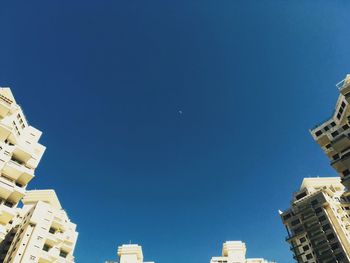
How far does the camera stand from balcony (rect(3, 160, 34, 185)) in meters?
57.4

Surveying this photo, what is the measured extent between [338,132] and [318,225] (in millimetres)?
29481

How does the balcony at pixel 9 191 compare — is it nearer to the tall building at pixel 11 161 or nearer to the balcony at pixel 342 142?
the tall building at pixel 11 161

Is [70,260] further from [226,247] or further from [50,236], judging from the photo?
[226,247]

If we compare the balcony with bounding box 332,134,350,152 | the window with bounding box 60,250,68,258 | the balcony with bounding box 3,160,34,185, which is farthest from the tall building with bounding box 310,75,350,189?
the window with bounding box 60,250,68,258

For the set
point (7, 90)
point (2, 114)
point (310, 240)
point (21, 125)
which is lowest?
point (310, 240)

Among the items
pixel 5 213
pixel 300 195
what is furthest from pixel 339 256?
pixel 5 213

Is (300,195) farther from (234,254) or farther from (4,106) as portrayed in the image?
(4,106)

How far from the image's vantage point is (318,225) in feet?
279

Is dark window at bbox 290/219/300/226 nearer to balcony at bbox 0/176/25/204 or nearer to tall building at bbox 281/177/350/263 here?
tall building at bbox 281/177/350/263

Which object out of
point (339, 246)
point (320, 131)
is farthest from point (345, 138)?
point (339, 246)

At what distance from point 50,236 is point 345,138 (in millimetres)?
54602

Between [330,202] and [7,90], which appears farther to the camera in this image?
[330,202]

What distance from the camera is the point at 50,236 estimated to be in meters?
64.0

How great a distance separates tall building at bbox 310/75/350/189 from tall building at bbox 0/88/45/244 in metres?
51.1
